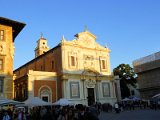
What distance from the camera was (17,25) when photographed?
29.4m

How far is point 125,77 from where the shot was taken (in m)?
66.4

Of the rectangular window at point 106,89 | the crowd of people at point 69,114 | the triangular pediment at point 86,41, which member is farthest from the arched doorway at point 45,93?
the crowd of people at point 69,114

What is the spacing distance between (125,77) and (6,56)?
145 ft

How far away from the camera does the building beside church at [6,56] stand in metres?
26.9

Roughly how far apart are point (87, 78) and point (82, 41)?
21.7 ft

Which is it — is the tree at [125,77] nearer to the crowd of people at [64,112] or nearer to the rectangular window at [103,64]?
the crowd of people at [64,112]

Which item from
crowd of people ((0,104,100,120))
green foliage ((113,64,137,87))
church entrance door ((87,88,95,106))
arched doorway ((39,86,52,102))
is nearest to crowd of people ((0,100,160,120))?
crowd of people ((0,104,100,120))

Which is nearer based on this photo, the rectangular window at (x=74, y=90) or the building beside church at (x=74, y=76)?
the building beside church at (x=74, y=76)

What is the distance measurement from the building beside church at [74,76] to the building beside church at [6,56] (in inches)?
314

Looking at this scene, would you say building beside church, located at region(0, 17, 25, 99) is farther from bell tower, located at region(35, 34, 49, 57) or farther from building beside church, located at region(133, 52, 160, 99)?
bell tower, located at region(35, 34, 49, 57)

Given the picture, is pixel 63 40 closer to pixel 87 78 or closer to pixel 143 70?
pixel 87 78

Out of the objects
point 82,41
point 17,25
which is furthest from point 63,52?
point 17,25

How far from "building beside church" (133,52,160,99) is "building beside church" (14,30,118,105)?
742 centimetres

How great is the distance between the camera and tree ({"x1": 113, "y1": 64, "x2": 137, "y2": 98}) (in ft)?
211
